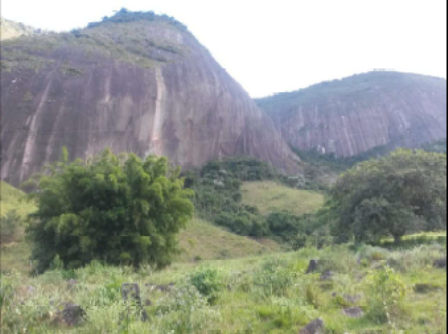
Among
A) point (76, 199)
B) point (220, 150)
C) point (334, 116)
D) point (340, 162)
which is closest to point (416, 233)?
point (76, 199)

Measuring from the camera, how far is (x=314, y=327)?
325cm

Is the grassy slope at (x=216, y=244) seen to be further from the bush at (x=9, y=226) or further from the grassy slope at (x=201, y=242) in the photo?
the bush at (x=9, y=226)

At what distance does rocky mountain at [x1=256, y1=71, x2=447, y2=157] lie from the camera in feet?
192

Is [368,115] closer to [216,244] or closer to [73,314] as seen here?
[216,244]

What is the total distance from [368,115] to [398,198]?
57171 millimetres

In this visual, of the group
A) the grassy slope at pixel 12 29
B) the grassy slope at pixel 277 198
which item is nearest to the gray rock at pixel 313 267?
the grassy slope at pixel 277 198

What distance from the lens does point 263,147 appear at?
49062 mm

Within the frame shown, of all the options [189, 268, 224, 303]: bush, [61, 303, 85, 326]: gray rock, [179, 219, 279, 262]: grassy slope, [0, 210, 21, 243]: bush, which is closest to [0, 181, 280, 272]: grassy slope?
[179, 219, 279, 262]: grassy slope

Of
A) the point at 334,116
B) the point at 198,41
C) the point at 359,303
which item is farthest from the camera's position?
the point at 334,116

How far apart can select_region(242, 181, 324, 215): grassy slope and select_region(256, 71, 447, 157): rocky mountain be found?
29632 mm

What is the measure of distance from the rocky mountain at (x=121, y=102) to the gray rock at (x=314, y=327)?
26967 millimetres

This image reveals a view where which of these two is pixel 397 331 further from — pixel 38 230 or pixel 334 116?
pixel 334 116

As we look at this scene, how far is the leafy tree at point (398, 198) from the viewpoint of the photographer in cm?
1094

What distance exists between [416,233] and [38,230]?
41.7ft
